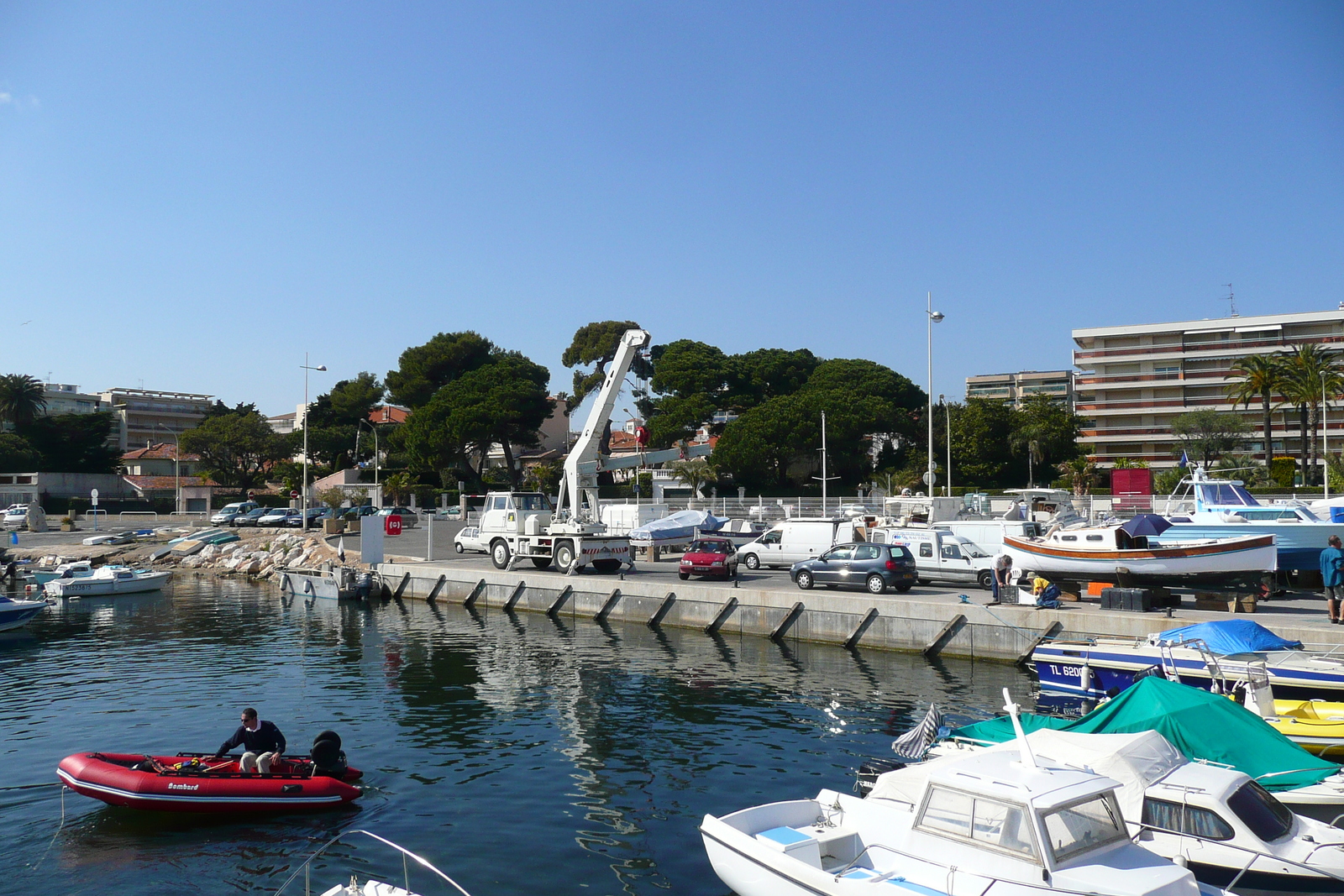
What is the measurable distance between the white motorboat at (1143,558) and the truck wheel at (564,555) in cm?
1608

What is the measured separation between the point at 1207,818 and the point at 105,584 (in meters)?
43.9

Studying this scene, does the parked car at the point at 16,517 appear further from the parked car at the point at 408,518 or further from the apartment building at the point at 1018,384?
the apartment building at the point at 1018,384

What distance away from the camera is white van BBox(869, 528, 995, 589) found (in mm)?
28844

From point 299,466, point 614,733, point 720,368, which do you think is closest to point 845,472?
point 720,368

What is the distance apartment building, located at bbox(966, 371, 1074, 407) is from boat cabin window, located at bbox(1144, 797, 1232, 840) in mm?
153909

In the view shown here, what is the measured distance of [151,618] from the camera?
112 ft

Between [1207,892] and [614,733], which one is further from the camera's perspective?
[614,733]

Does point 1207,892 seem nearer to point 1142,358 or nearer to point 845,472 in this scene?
point 845,472

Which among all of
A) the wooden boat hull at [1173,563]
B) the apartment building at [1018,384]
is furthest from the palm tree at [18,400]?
the apartment building at [1018,384]

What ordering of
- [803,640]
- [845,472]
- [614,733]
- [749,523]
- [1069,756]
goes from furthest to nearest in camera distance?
1. [845,472]
2. [749,523]
3. [803,640]
4. [614,733]
5. [1069,756]

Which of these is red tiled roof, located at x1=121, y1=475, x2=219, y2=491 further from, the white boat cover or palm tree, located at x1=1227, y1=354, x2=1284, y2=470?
the white boat cover

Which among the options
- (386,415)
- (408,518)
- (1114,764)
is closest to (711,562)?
(1114,764)

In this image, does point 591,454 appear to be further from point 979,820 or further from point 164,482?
point 164,482

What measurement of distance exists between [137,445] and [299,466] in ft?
181
